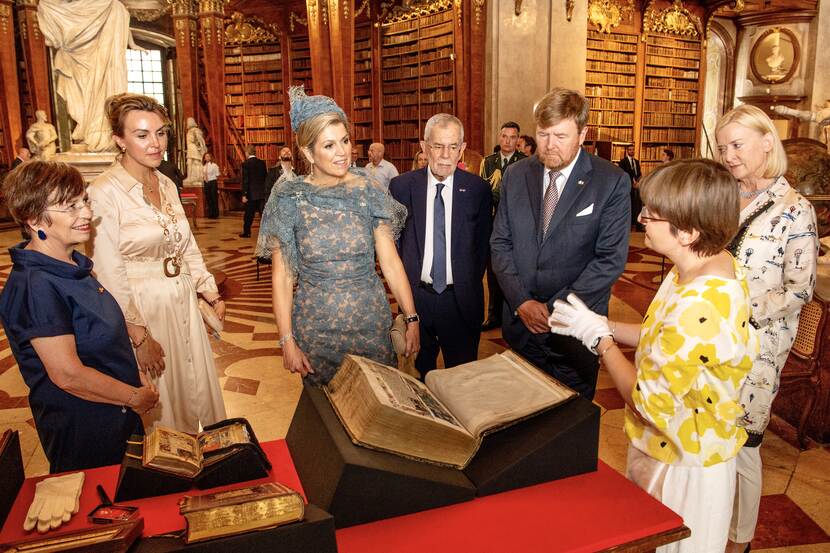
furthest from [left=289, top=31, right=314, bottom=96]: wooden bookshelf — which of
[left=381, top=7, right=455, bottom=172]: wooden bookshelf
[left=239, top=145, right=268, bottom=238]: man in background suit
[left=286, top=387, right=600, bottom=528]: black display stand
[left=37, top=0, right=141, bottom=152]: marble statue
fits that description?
[left=286, top=387, right=600, bottom=528]: black display stand

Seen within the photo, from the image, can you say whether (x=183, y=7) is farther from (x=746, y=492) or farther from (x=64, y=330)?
(x=746, y=492)

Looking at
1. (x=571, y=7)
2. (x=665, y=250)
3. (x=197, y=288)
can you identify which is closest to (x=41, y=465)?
(x=197, y=288)

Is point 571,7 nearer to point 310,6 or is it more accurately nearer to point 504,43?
point 504,43

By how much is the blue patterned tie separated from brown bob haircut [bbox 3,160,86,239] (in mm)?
1489

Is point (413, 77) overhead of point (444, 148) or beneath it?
overhead

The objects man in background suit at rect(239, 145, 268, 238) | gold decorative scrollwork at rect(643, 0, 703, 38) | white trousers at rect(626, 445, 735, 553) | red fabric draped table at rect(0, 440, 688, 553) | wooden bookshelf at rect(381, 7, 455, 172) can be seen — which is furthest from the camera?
gold decorative scrollwork at rect(643, 0, 703, 38)

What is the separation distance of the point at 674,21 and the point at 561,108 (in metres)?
12.6

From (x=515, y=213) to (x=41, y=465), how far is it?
2.60m

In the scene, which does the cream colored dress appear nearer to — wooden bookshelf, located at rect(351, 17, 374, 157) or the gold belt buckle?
the gold belt buckle

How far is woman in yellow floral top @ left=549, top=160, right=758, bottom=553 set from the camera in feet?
3.93

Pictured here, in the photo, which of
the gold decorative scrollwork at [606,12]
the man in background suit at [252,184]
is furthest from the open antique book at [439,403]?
the gold decorative scrollwork at [606,12]

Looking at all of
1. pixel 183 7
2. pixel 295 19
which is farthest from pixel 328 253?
pixel 183 7

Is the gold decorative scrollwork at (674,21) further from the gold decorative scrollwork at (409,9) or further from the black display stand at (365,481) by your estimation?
the black display stand at (365,481)

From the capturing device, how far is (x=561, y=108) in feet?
7.23
